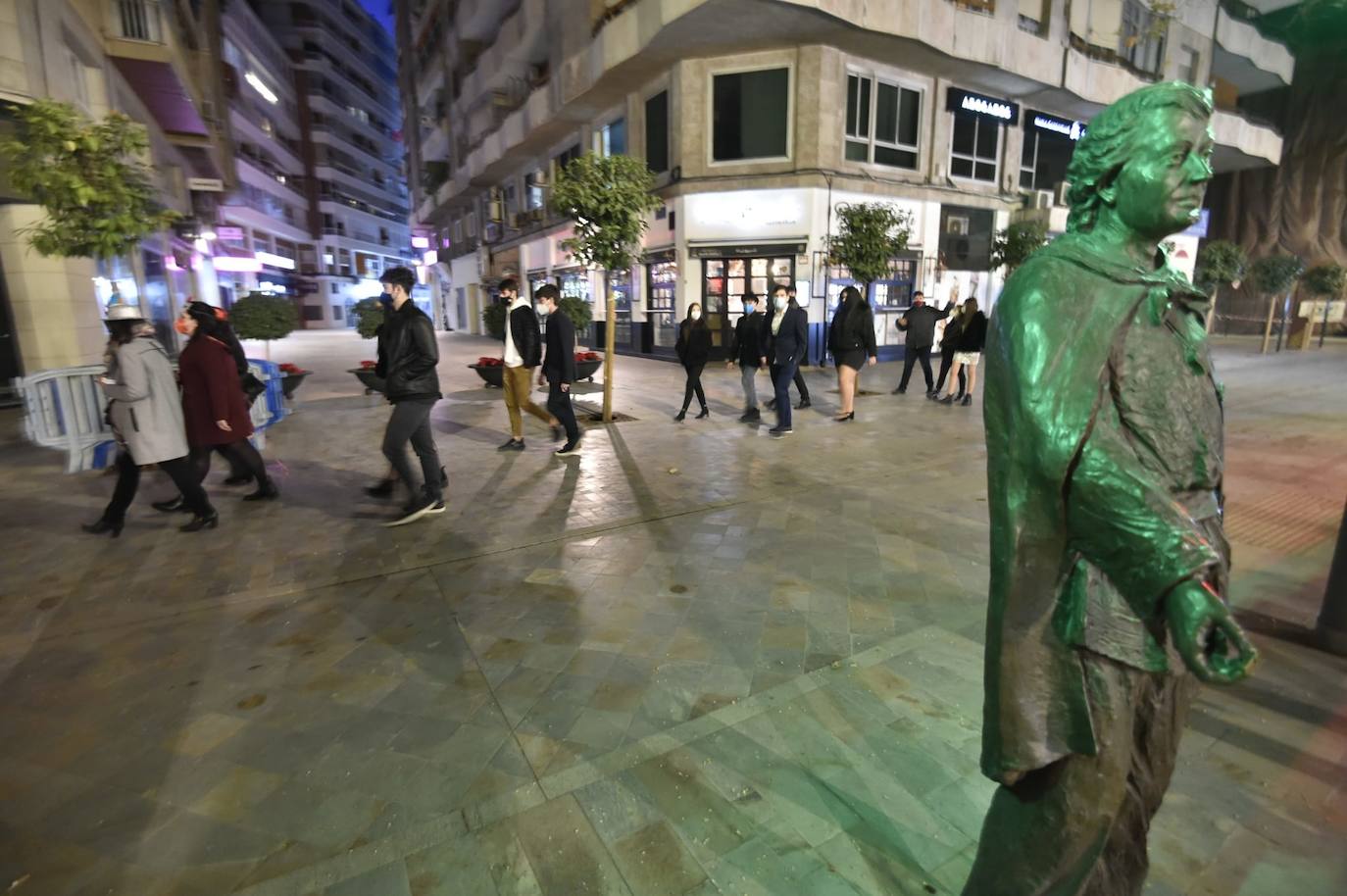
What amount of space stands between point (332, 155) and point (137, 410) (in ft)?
199

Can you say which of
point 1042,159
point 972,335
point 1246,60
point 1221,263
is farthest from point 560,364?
point 1246,60

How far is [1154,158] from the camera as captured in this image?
1.25 m

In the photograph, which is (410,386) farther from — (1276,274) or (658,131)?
(1276,274)

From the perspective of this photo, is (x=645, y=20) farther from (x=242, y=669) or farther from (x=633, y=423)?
(x=242, y=669)

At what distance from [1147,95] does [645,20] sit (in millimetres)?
17425

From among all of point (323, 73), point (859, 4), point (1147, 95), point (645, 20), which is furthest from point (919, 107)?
point (323, 73)

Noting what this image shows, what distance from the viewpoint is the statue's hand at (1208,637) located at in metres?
1.07

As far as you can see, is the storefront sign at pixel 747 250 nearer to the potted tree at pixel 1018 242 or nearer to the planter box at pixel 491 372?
the potted tree at pixel 1018 242

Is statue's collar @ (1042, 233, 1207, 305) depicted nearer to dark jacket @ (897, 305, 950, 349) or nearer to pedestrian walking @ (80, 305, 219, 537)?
pedestrian walking @ (80, 305, 219, 537)

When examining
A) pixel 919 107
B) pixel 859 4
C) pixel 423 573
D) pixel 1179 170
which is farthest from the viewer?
pixel 919 107

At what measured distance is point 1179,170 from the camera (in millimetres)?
1265

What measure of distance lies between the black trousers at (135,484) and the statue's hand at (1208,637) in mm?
6364

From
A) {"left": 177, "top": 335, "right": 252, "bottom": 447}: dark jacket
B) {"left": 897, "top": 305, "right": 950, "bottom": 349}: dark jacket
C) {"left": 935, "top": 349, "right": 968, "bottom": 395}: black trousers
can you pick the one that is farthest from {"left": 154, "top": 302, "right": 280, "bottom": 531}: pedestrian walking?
{"left": 935, "top": 349, "right": 968, "bottom": 395}: black trousers

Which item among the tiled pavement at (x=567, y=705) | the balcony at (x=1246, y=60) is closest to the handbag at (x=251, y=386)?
the tiled pavement at (x=567, y=705)
